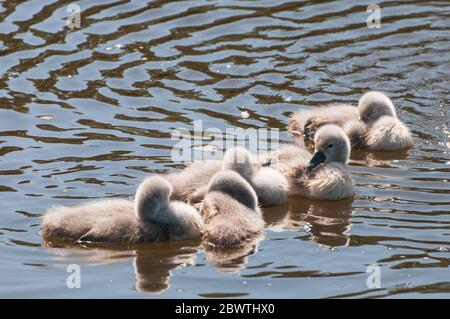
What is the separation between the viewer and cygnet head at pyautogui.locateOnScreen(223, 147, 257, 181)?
8695 millimetres

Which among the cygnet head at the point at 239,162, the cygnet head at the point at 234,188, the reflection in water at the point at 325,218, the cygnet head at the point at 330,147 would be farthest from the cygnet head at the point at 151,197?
the cygnet head at the point at 330,147

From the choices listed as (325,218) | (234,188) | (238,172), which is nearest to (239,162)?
(238,172)

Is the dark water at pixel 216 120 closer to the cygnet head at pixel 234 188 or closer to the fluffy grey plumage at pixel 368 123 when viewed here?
the fluffy grey plumage at pixel 368 123

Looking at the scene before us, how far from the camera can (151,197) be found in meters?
7.91

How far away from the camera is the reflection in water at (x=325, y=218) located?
8.23m

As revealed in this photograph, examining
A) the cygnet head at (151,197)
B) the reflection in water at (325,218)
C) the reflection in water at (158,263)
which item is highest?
the cygnet head at (151,197)

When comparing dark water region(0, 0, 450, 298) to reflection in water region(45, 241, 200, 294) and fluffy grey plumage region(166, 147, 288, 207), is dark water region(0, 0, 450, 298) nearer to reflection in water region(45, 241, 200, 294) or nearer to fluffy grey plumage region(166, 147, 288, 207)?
reflection in water region(45, 241, 200, 294)

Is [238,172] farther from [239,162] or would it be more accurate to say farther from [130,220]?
[130,220]

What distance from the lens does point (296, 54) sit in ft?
40.5

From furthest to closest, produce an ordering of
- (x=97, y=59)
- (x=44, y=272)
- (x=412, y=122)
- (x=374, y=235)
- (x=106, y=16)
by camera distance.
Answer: (x=106, y=16) < (x=97, y=59) < (x=412, y=122) < (x=374, y=235) < (x=44, y=272)

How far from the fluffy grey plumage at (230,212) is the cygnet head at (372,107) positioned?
2.17 meters

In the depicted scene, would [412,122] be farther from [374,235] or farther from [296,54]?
[374,235]

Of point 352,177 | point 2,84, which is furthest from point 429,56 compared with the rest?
point 2,84
